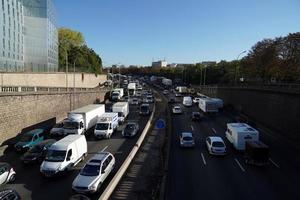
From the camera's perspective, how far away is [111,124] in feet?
125

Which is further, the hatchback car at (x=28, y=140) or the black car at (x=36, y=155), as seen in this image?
the hatchback car at (x=28, y=140)

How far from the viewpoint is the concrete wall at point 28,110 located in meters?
31.2

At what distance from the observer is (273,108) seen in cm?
4469

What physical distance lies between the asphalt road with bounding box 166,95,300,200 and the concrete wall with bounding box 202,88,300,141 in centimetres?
279

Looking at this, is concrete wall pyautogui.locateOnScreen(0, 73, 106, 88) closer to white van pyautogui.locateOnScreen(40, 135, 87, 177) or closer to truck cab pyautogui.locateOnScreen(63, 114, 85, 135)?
truck cab pyautogui.locateOnScreen(63, 114, 85, 135)

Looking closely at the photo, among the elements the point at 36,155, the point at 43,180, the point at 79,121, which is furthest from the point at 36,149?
the point at 79,121

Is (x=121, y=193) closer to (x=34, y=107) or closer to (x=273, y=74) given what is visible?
(x=34, y=107)

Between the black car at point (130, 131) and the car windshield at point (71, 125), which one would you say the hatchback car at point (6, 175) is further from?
the black car at point (130, 131)

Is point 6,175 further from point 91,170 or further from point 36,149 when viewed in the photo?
point 91,170

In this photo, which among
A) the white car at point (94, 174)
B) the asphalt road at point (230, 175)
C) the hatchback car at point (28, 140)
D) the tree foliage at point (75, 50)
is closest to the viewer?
the white car at point (94, 174)

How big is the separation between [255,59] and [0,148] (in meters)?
65.7

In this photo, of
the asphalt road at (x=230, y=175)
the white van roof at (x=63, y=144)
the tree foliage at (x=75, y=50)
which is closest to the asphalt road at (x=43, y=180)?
the white van roof at (x=63, y=144)

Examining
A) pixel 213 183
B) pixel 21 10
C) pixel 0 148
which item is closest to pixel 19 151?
pixel 0 148

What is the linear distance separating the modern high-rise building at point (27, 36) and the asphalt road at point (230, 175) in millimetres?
30246
